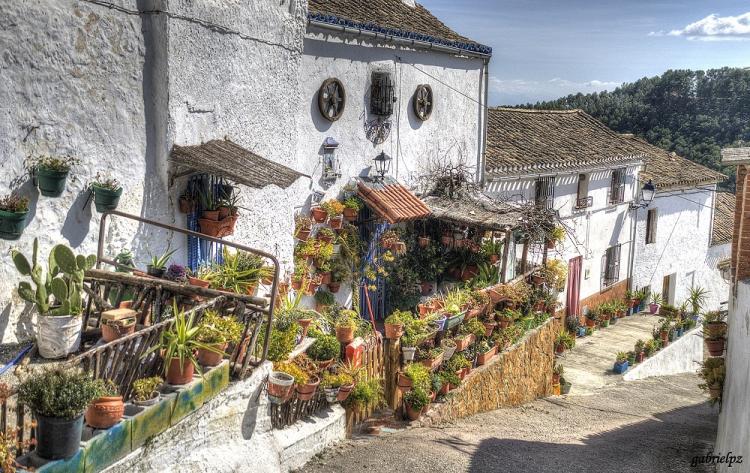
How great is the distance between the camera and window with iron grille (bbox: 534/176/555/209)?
64.7 feet

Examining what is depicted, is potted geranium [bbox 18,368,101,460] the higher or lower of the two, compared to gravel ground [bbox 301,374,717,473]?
higher

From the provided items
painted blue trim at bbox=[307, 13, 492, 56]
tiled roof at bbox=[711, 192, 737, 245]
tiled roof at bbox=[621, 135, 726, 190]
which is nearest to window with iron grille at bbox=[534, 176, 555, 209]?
painted blue trim at bbox=[307, 13, 492, 56]

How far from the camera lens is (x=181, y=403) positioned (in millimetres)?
6512

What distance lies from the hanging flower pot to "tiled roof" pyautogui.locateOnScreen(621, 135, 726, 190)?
19.7 m

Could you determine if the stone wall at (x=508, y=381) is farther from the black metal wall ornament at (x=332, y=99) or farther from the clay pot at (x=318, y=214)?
the black metal wall ornament at (x=332, y=99)

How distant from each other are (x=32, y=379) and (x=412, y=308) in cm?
1009

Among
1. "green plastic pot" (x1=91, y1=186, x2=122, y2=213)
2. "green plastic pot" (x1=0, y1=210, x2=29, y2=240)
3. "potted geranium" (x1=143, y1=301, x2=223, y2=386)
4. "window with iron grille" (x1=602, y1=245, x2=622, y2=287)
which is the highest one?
"green plastic pot" (x1=91, y1=186, x2=122, y2=213)

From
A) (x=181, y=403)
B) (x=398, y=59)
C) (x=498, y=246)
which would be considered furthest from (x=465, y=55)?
(x=181, y=403)

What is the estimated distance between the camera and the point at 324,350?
9453mm

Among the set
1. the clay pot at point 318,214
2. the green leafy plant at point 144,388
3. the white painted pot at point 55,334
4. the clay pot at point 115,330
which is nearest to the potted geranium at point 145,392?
the green leafy plant at point 144,388

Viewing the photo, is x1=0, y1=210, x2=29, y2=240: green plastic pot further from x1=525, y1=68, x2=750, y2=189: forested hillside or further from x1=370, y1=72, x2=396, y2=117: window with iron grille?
x1=525, y1=68, x2=750, y2=189: forested hillside

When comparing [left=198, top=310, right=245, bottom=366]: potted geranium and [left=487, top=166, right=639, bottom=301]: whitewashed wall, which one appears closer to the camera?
[left=198, top=310, right=245, bottom=366]: potted geranium

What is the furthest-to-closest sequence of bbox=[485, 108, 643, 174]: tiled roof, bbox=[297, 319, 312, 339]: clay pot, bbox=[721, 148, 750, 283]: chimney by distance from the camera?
1. bbox=[485, 108, 643, 174]: tiled roof
2. bbox=[721, 148, 750, 283]: chimney
3. bbox=[297, 319, 312, 339]: clay pot
